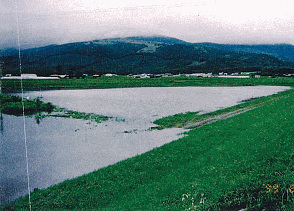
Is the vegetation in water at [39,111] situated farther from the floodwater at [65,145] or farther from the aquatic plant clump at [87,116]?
the floodwater at [65,145]

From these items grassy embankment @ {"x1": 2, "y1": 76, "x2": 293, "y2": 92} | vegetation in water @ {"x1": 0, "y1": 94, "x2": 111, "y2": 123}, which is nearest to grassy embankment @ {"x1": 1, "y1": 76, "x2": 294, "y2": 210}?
vegetation in water @ {"x1": 0, "y1": 94, "x2": 111, "y2": 123}

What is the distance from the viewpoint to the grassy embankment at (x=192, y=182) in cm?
854

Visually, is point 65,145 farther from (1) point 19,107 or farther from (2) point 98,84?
(2) point 98,84

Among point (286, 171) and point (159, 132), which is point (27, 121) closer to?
point (159, 132)

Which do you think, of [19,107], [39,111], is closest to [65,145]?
[39,111]

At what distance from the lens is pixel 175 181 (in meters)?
12.1

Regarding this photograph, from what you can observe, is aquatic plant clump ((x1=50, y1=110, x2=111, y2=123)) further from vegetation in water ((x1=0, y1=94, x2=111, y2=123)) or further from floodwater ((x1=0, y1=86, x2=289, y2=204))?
floodwater ((x1=0, y1=86, x2=289, y2=204))

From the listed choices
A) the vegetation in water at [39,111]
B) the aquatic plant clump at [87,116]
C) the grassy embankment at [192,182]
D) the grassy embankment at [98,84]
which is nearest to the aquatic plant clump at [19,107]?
the vegetation in water at [39,111]

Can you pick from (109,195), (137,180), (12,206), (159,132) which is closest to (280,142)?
(137,180)

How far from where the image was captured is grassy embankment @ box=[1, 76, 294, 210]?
28.0 ft

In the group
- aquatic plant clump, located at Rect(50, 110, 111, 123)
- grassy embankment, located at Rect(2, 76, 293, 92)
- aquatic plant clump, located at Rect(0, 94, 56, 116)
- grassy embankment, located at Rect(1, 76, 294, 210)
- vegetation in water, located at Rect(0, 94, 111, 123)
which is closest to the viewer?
grassy embankment, located at Rect(1, 76, 294, 210)

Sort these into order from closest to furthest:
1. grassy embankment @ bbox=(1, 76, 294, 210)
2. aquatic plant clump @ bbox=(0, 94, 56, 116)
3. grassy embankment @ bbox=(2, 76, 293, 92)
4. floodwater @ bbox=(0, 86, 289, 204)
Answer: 1. grassy embankment @ bbox=(1, 76, 294, 210)
2. floodwater @ bbox=(0, 86, 289, 204)
3. aquatic plant clump @ bbox=(0, 94, 56, 116)
4. grassy embankment @ bbox=(2, 76, 293, 92)

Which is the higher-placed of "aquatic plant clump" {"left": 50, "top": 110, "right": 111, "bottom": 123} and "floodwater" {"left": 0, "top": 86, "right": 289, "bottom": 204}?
"aquatic plant clump" {"left": 50, "top": 110, "right": 111, "bottom": 123}

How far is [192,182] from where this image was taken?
11.0 meters
